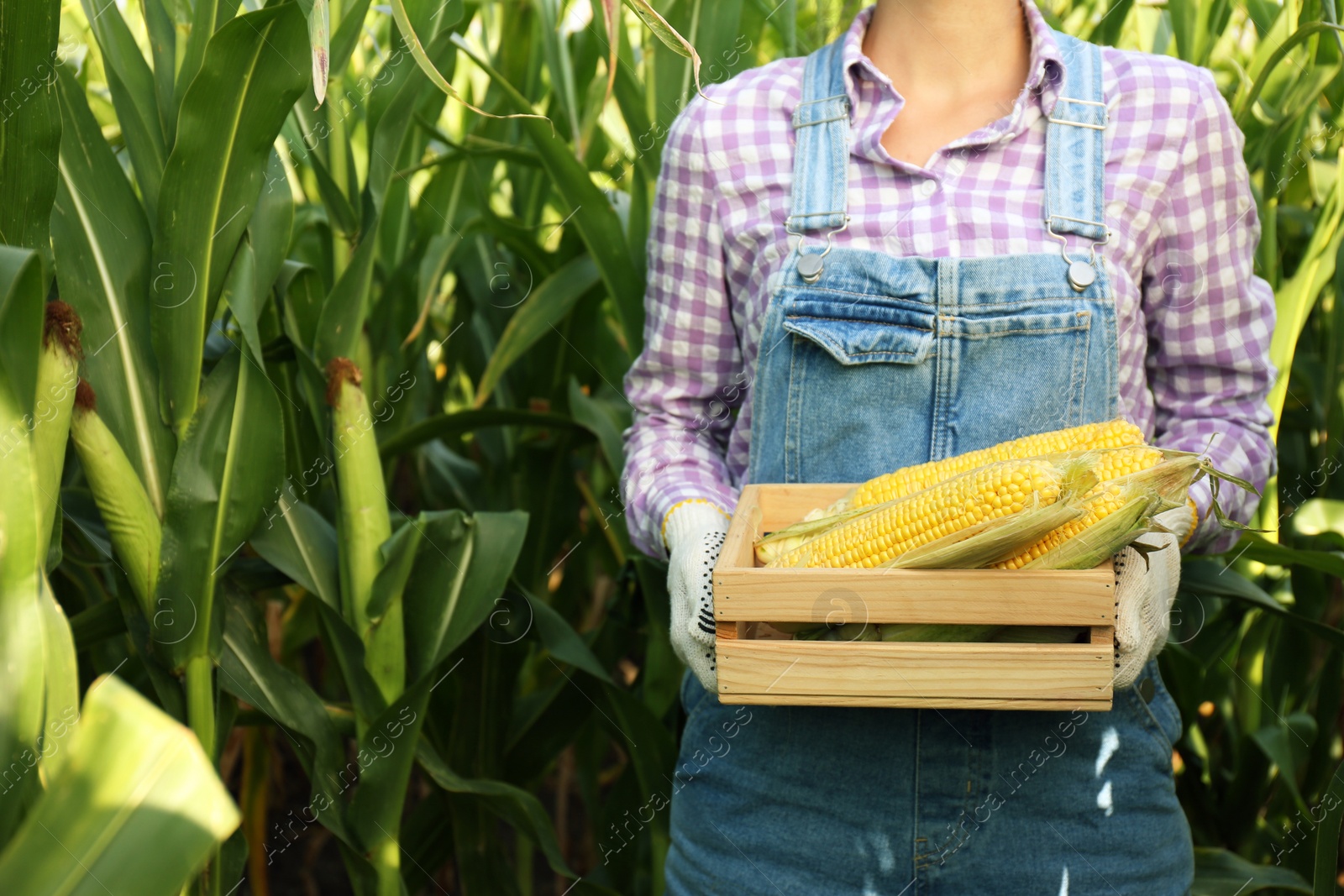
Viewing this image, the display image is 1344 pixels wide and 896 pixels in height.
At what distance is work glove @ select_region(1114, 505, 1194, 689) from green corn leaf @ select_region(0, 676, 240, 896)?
1.96 feet

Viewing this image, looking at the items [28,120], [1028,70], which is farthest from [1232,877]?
[28,120]

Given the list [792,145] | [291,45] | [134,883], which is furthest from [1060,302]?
[134,883]

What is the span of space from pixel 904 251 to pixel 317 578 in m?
0.67

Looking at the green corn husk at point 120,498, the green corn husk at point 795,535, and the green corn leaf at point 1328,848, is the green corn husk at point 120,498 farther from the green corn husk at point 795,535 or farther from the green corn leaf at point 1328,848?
the green corn leaf at point 1328,848

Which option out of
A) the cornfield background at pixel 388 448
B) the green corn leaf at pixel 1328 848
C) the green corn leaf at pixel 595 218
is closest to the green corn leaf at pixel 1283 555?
the cornfield background at pixel 388 448

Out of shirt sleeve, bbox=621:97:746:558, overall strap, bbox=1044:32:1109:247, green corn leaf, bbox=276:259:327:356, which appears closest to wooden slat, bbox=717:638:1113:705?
shirt sleeve, bbox=621:97:746:558

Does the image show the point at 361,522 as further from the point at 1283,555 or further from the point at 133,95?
the point at 1283,555

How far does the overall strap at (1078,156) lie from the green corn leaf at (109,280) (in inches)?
29.4

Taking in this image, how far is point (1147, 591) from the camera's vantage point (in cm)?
81

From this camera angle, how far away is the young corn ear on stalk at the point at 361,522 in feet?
3.47

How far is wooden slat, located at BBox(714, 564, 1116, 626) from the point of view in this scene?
0.72m

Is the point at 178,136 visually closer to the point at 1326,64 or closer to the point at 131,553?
the point at 131,553

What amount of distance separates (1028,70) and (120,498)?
0.85m

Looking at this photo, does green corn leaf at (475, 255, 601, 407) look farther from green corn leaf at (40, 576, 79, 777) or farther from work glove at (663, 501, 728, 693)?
green corn leaf at (40, 576, 79, 777)
